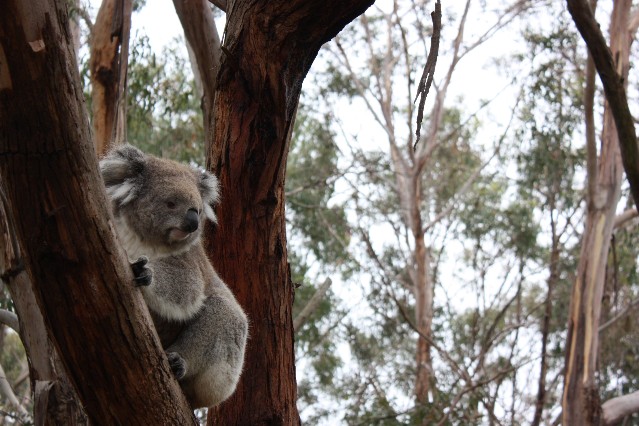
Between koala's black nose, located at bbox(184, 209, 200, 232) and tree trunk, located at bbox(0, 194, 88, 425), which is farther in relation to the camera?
tree trunk, located at bbox(0, 194, 88, 425)

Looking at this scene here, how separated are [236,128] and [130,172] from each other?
18.0 inches

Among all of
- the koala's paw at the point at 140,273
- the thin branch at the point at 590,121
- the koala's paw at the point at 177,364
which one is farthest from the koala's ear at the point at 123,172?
the thin branch at the point at 590,121

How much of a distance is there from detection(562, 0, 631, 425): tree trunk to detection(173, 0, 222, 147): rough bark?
14.3 feet

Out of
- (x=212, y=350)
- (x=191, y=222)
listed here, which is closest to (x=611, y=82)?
(x=191, y=222)

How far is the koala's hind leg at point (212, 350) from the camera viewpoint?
9.59 feet

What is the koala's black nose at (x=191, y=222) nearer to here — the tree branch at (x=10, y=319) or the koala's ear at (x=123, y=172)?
the koala's ear at (x=123, y=172)

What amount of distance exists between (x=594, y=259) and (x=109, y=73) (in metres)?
4.86

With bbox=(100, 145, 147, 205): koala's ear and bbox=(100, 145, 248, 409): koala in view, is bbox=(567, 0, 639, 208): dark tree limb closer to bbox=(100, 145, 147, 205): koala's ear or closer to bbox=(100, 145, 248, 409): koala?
bbox=(100, 145, 248, 409): koala

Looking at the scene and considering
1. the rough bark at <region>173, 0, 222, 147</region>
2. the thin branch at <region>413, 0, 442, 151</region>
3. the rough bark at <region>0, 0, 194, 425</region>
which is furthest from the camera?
the rough bark at <region>173, 0, 222, 147</region>

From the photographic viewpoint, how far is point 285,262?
333 centimetres

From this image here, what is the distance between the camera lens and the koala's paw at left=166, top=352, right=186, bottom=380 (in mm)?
2730

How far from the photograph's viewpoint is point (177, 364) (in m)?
2.74

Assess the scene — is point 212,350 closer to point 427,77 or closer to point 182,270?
point 182,270

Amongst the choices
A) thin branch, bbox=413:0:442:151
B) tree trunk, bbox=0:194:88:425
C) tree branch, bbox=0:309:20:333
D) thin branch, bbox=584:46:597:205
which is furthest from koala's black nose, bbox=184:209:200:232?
thin branch, bbox=584:46:597:205
